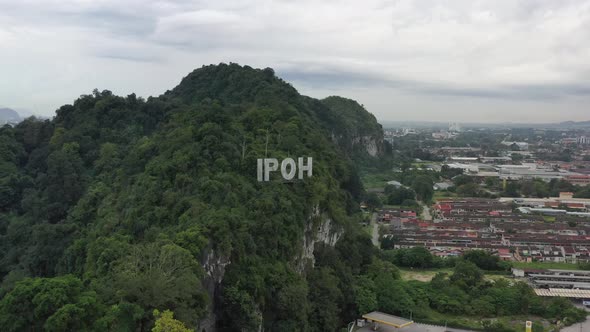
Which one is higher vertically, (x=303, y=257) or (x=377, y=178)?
(x=303, y=257)

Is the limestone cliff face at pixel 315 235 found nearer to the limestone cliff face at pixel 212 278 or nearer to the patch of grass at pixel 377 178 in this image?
the limestone cliff face at pixel 212 278

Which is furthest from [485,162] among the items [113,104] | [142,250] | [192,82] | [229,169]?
[142,250]

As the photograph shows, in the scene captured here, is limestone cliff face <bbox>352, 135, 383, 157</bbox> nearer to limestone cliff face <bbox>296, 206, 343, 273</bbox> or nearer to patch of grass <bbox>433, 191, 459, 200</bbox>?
patch of grass <bbox>433, 191, 459, 200</bbox>

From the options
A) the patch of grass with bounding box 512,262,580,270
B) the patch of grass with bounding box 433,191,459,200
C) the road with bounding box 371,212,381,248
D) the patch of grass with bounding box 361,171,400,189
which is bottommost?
the patch of grass with bounding box 512,262,580,270

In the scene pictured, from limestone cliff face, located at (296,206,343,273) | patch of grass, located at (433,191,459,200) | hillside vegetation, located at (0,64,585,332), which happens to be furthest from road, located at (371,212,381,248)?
patch of grass, located at (433,191,459,200)

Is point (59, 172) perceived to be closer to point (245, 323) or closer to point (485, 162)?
point (245, 323)

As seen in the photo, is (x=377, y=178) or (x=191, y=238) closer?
(x=191, y=238)

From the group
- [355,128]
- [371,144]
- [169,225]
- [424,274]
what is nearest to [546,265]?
[424,274]

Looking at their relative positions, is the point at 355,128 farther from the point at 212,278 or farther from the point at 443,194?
the point at 212,278
